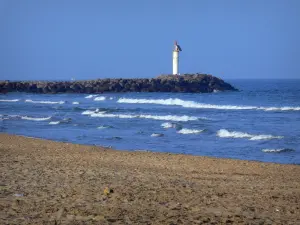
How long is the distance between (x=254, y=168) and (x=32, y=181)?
5.39 metres

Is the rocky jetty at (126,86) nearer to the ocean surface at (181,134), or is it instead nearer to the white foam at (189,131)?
the ocean surface at (181,134)

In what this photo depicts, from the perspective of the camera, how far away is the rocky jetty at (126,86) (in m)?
69.1

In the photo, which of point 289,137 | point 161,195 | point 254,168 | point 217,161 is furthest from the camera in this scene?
point 289,137

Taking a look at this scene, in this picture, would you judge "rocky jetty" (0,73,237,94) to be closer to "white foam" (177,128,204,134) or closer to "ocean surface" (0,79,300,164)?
"ocean surface" (0,79,300,164)

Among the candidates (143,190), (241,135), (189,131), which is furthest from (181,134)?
(143,190)

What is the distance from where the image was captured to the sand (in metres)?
7.23

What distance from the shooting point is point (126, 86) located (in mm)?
69562

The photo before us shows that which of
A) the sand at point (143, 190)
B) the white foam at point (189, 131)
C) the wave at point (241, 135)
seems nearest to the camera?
the sand at point (143, 190)

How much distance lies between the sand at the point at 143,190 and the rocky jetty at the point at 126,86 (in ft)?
180

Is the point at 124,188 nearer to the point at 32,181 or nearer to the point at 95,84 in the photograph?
the point at 32,181

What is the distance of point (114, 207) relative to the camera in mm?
7727

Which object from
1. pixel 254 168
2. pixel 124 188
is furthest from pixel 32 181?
pixel 254 168

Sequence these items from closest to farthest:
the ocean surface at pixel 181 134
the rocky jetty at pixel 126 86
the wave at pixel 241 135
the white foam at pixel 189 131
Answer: the ocean surface at pixel 181 134 < the wave at pixel 241 135 < the white foam at pixel 189 131 < the rocky jetty at pixel 126 86

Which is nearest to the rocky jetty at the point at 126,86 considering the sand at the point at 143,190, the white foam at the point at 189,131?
the white foam at the point at 189,131
